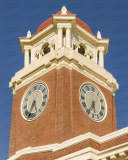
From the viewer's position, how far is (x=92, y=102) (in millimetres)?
25953

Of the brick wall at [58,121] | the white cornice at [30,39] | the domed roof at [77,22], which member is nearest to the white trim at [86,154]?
the brick wall at [58,121]

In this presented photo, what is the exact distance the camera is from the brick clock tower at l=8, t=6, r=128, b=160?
22469 millimetres

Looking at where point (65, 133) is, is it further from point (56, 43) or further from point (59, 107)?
point (56, 43)

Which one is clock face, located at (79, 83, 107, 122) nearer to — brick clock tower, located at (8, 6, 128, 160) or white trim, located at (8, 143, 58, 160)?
brick clock tower, located at (8, 6, 128, 160)

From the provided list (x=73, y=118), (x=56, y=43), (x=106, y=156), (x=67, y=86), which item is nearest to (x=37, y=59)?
(x=56, y=43)

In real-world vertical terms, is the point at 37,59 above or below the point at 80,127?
above

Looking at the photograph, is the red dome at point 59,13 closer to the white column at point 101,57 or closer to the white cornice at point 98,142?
the white column at point 101,57

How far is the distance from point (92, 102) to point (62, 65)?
2.96 m

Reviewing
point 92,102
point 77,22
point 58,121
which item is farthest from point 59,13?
point 58,121

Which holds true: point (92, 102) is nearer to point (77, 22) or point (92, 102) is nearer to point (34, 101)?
point (34, 101)

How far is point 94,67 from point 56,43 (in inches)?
116

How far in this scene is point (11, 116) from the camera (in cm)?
2739

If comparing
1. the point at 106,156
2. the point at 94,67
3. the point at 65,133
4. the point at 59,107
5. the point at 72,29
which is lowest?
the point at 106,156

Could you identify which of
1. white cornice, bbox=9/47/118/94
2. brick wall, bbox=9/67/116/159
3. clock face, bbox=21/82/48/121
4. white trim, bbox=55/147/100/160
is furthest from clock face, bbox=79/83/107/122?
white trim, bbox=55/147/100/160
